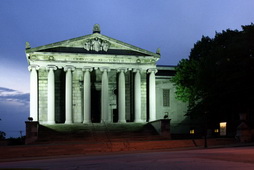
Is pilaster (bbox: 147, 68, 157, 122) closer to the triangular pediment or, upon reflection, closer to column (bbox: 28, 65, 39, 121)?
the triangular pediment

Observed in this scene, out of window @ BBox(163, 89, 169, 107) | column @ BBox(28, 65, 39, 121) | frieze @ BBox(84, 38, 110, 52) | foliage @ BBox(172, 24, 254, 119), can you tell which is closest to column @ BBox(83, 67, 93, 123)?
frieze @ BBox(84, 38, 110, 52)

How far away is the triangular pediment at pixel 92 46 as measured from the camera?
48.0 metres

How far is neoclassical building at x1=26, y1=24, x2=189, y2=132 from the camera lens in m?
47.5

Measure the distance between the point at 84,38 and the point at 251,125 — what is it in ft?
70.3

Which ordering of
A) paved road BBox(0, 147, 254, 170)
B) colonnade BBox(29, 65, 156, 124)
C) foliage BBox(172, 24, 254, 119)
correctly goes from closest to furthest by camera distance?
paved road BBox(0, 147, 254, 170), foliage BBox(172, 24, 254, 119), colonnade BBox(29, 65, 156, 124)

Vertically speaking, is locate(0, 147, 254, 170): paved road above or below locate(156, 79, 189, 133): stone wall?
below

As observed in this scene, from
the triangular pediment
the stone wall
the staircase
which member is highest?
the triangular pediment

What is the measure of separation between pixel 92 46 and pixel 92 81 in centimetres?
534

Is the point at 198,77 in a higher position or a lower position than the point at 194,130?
higher

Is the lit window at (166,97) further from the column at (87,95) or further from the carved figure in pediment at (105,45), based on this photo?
the column at (87,95)

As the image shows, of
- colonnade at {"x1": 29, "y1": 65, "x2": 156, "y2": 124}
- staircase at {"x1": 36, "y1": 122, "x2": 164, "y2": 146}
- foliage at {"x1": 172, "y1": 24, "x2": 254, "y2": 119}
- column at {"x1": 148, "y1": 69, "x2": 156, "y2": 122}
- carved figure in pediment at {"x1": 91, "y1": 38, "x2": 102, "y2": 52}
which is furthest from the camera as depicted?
column at {"x1": 148, "y1": 69, "x2": 156, "y2": 122}

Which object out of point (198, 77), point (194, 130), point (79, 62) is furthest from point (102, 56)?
point (194, 130)

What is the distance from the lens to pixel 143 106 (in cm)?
5159

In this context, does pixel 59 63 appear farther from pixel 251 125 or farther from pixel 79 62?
pixel 251 125
